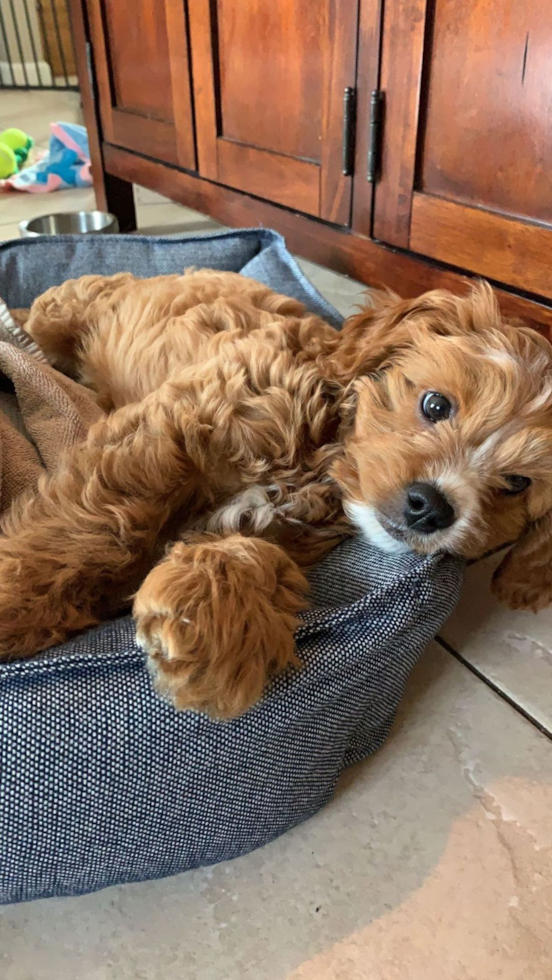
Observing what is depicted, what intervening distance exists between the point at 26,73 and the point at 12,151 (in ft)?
15.5

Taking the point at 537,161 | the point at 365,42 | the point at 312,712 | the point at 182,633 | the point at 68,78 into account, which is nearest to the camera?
the point at 182,633

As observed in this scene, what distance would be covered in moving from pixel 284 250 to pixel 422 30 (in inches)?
32.5

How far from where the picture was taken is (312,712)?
1.29 meters

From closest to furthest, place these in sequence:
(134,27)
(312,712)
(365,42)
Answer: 1. (312,712)
2. (365,42)
3. (134,27)

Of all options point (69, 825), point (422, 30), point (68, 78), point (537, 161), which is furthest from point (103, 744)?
point (68, 78)

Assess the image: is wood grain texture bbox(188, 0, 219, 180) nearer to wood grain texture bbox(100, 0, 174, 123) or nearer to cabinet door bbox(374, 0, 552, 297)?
wood grain texture bbox(100, 0, 174, 123)

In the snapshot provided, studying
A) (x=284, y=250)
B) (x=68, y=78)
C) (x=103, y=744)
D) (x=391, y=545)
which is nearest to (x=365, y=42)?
(x=284, y=250)

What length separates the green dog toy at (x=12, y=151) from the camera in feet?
17.6

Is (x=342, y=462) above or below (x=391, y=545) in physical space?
above

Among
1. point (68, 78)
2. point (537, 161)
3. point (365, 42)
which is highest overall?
point (365, 42)

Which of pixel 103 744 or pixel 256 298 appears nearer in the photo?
pixel 103 744

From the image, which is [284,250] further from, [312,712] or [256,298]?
[312,712]

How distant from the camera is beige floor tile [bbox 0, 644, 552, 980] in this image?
1.26 m

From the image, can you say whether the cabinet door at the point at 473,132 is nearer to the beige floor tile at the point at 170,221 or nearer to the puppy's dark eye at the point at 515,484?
the puppy's dark eye at the point at 515,484
